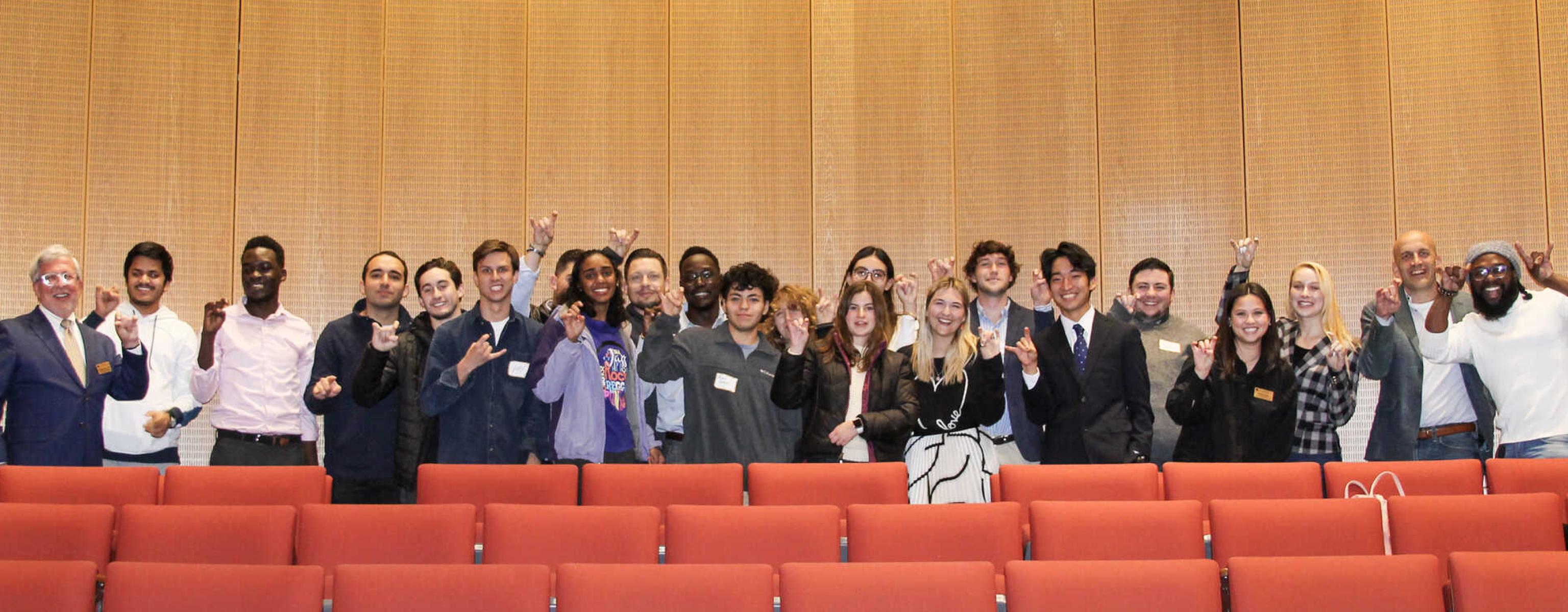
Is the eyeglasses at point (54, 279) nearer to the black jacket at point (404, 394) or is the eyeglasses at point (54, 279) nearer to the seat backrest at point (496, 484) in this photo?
the black jacket at point (404, 394)

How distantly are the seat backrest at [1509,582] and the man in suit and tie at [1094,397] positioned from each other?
1332 millimetres

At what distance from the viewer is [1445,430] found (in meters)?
4.34

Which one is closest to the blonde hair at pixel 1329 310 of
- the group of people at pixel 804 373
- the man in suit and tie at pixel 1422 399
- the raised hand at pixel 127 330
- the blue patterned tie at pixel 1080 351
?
the group of people at pixel 804 373

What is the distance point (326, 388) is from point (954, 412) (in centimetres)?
212

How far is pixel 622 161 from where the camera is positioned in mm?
6148

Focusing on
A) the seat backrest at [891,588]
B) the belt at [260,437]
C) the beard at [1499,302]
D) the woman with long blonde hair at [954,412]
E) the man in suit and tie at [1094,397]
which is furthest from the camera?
the belt at [260,437]

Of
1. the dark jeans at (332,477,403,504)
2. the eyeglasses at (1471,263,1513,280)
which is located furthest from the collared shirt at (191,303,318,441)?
the eyeglasses at (1471,263,1513,280)

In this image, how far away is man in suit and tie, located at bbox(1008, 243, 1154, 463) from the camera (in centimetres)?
406

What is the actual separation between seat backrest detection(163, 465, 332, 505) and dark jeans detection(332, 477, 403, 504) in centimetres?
50

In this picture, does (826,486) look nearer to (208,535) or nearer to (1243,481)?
(1243,481)

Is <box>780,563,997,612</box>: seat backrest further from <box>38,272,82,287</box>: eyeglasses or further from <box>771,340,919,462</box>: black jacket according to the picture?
<box>38,272,82,287</box>: eyeglasses

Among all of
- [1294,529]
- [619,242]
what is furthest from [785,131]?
[1294,529]

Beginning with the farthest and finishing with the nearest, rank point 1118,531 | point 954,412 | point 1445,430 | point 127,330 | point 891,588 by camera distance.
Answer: point 1445,430, point 127,330, point 954,412, point 1118,531, point 891,588

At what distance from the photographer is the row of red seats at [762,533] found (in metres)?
3.20
